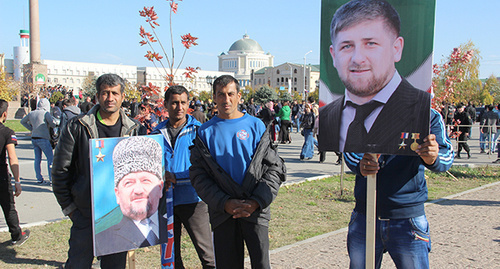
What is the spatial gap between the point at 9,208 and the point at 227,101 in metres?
3.68

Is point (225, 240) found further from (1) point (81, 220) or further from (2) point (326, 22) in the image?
(2) point (326, 22)

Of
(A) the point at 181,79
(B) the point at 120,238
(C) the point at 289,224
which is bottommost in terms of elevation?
(C) the point at 289,224

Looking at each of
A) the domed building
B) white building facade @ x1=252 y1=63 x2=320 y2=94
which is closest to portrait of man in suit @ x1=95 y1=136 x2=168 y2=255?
white building facade @ x1=252 y1=63 x2=320 y2=94

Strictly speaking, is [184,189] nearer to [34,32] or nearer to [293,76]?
[34,32]

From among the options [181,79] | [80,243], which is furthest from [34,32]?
[80,243]

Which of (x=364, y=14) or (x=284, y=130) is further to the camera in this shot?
(x=284, y=130)

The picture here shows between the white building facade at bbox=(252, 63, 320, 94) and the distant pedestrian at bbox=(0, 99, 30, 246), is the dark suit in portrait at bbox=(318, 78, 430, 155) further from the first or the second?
the white building facade at bbox=(252, 63, 320, 94)

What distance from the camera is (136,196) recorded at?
3.53 meters

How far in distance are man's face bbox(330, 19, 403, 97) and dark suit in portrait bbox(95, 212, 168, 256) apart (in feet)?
6.82

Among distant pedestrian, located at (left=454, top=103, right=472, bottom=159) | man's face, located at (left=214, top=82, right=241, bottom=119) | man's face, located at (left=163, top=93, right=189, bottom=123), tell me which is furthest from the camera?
distant pedestrian, located at (left=454, top=103, right=472, bottom=159)

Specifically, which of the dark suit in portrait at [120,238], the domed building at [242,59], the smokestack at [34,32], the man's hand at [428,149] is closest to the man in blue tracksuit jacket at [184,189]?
the dark suit in portrait at [120,238]

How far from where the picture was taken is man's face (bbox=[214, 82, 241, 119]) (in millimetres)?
3566

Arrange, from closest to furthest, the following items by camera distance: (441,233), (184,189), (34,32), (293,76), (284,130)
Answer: (184,189), (441,233), (284,130), (34,32), (293,76)

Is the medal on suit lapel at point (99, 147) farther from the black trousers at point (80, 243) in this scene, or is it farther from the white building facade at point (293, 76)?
the white building facade at point (293, 76)
